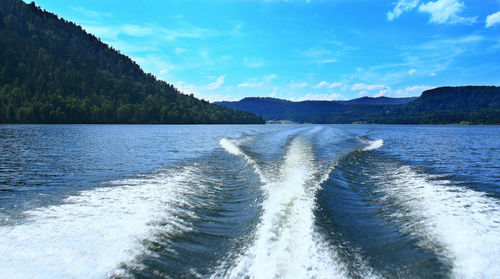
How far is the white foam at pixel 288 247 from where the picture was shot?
4.26m

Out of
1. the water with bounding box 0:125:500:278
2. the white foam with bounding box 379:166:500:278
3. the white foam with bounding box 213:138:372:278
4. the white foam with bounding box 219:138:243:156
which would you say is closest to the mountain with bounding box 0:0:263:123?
the white foam with bounding box 219:138:243:156

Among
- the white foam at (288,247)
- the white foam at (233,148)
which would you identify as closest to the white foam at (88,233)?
the white foam at (288,247)

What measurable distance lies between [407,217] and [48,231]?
26.3ft

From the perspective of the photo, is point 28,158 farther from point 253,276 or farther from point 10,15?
point 10,15

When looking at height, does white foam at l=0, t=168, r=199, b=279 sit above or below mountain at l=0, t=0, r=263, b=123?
below

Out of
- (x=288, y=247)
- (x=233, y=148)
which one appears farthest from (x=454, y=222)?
(x=233, y=148)

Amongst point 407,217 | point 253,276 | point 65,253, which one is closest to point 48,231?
point 65,253

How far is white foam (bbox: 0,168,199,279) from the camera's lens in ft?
13.8

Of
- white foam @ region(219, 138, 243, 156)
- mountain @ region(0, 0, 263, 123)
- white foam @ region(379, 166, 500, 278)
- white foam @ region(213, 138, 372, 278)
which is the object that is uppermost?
mountain @ region(0, 0, 263, 123)

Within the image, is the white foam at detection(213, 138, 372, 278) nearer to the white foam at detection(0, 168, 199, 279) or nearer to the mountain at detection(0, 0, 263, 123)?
the white foam at detection(0, 168, 199, 279)

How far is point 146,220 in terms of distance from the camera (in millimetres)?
6332

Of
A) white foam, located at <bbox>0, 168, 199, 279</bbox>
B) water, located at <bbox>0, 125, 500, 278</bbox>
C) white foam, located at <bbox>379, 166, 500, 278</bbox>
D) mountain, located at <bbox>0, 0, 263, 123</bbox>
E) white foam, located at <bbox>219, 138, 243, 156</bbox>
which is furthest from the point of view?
mountain, located at <bbox>0, 0, 263, 123</bbox>

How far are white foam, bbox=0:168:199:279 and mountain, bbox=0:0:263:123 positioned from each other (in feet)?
317

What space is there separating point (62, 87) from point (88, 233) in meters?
165
